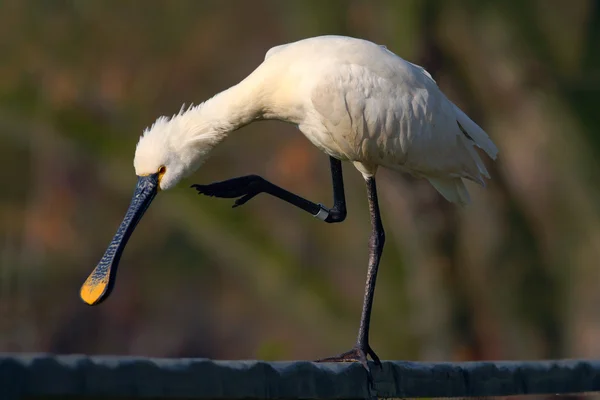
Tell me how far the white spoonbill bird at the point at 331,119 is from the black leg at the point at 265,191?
17 mm

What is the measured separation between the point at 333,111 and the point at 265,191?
2.13ft

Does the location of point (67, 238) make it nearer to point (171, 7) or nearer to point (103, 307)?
point (103, 307)

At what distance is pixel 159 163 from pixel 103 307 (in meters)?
14.3

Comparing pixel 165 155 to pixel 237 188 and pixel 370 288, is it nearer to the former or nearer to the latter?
pixel 237 188

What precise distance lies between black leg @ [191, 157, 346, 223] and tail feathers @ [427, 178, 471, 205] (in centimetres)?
42

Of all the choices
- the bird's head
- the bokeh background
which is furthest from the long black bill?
the bokeh background

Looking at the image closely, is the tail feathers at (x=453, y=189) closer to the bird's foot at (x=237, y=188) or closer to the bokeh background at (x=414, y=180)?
the bird's foot at (x=237, y=188)

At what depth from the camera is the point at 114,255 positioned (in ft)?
17.5

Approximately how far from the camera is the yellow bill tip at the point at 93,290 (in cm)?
509

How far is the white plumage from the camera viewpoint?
16.6 feet

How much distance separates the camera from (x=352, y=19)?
39.6 feet

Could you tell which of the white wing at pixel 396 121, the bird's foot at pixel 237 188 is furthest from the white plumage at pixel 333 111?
the bird's foot at pixel 237 188

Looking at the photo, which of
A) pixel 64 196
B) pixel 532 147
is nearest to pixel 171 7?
→ pixel 64 196

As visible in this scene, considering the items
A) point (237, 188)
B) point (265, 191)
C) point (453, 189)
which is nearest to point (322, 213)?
point (265, 191)
